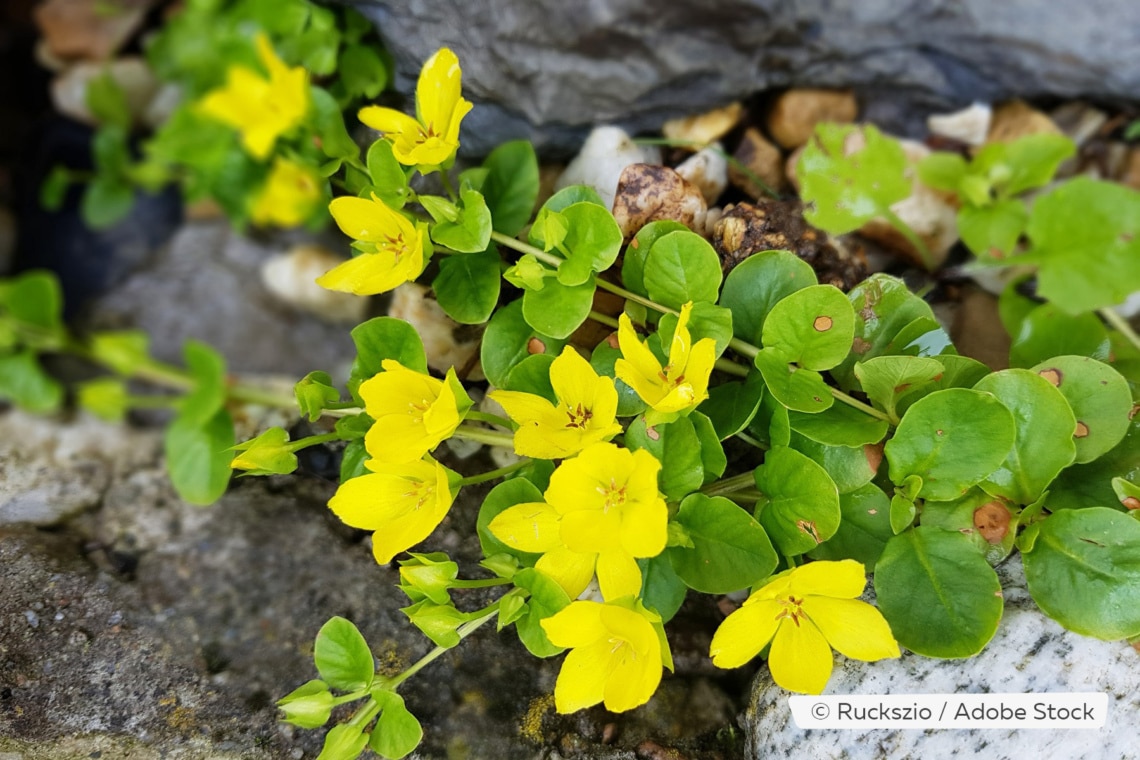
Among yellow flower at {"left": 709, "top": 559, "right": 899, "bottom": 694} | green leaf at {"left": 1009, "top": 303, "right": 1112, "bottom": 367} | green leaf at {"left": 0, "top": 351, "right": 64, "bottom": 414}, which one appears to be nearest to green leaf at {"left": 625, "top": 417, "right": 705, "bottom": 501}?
yellow flower at {"left": 709, "top": 559, "right": 899, "bottom": 694}

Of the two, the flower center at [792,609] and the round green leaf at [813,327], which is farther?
the round green leaf at [813,327]

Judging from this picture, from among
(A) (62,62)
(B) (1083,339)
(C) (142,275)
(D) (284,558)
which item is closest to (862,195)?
(B) (1083,339)

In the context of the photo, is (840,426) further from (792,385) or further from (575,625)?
(575,625)

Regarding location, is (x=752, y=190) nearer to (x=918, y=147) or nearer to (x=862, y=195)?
(x=862, y=195)

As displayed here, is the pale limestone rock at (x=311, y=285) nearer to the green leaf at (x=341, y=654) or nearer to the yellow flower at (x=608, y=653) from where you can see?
the green leaf at (x=341, y=654)

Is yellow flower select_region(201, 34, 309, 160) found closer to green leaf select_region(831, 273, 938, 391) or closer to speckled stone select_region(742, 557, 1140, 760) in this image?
green leaf select_region(831, 273, 938, 391)

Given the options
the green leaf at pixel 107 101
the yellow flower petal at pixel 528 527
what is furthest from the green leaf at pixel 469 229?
the green leaf at pixel 107 101

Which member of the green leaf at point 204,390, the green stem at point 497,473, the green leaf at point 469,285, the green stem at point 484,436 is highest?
the green leaf at point 469,285
